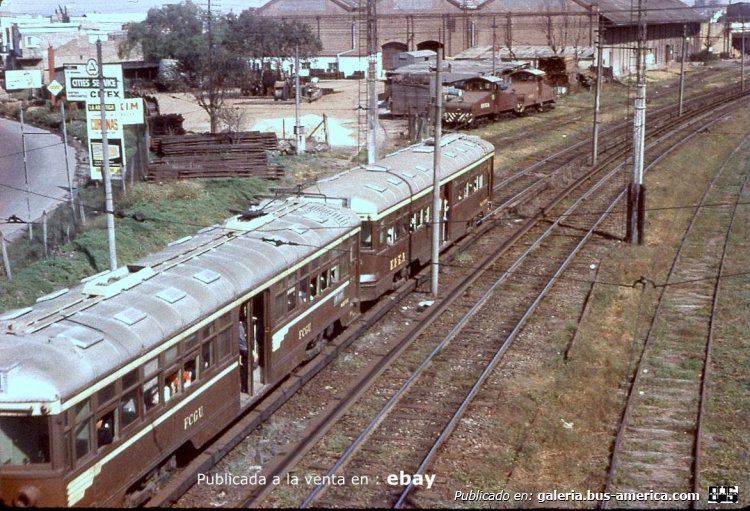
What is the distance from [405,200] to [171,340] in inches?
409

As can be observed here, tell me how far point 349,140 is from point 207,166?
12877 millimetres

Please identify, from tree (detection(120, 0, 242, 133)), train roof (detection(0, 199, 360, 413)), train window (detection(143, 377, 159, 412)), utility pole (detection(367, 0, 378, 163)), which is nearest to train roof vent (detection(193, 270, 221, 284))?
train roof (detection(0, 199, 360, 413))

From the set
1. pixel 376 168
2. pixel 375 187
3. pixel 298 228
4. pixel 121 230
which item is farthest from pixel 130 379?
pixel 121 230

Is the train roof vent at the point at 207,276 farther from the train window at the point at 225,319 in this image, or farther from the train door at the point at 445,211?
the train door at the point at 445,211

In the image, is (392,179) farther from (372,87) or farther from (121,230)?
(372,87)

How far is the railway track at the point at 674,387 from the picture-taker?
13.8 m

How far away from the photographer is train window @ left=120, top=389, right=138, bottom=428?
36.0 feet

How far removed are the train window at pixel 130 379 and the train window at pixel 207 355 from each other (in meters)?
1.63

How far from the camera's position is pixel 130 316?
11.5 m

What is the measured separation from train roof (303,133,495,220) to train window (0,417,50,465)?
10.2m

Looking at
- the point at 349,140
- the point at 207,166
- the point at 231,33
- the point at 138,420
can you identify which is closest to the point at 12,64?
the point at 231,33

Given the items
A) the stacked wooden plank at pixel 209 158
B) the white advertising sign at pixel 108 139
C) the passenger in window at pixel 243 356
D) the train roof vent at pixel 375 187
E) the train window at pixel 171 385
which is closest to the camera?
the train window at pixel 171 385

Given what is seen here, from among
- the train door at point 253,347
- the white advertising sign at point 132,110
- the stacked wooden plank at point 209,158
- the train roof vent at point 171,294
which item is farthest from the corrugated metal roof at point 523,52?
the train roof vent at point 171,294

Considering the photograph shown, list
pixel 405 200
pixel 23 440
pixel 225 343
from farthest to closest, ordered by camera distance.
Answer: pixel 405 200, pixel 225 343, pixel 23 440
